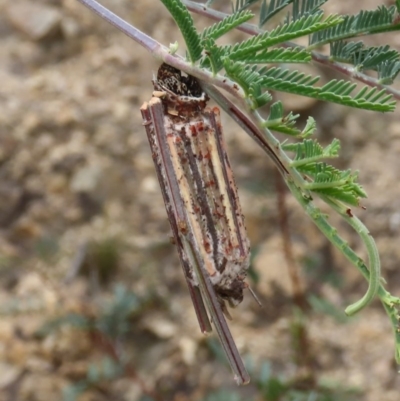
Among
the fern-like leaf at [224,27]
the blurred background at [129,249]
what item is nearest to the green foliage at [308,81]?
the fern-like leaf at [224,27]

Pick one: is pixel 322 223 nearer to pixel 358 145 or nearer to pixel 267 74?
pixel 267 74

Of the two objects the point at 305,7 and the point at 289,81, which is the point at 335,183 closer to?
the point at 289,81

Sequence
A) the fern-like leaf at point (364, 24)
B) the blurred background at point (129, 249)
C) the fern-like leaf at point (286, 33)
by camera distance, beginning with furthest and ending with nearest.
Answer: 1. the blurred background at point (129, 249)
2. the fern-like leaf at point (364, 24)
3. the fern-like leaf at point (286, 33)

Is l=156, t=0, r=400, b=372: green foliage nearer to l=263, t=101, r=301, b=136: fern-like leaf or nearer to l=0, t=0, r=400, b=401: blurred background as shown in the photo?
l=263, t=101, r=301, b=136: fern-like leaf

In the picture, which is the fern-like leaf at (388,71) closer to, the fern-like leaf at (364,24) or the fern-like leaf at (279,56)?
the fern-like leaf at (364,24)

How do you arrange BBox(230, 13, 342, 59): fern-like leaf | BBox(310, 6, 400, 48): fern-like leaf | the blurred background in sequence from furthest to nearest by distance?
1. the blurred background
2. BBox(310, 6, 400, 48): fern-like leaf
3. BBox(230, 13, 342, 59): fern-like leaf

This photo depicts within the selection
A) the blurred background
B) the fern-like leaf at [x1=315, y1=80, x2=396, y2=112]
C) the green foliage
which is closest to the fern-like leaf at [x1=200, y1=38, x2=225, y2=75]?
the green foliage
